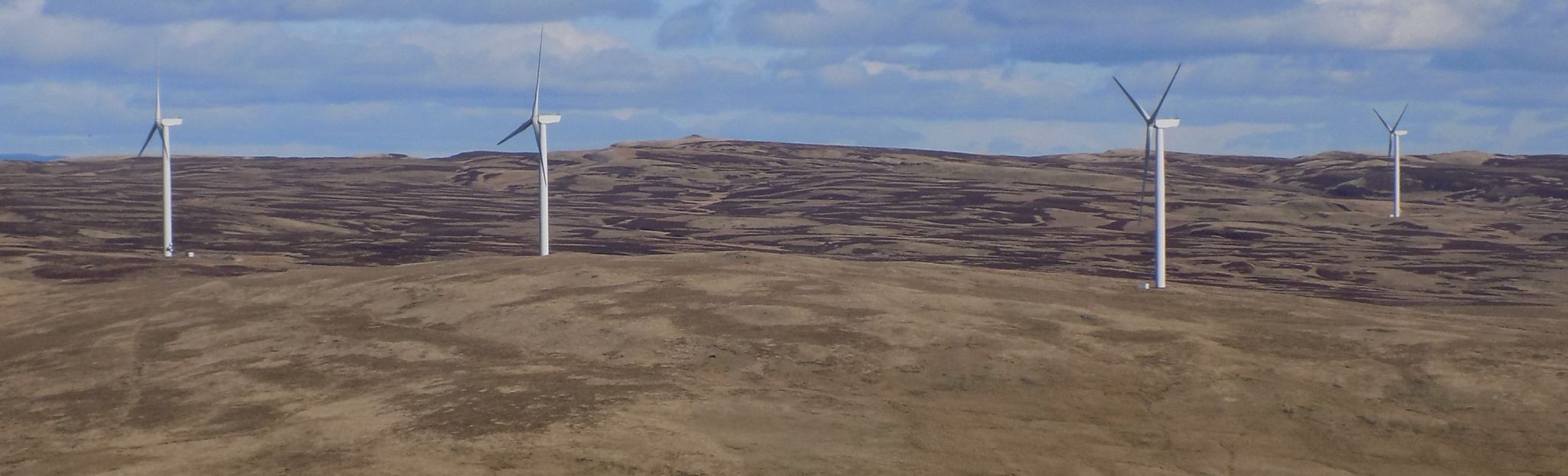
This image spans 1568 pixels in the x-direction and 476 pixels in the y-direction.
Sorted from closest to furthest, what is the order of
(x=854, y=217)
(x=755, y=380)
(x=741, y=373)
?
1. (x=755, y=380)
2. (x=741, y=373)
3. (x=854, y=217)

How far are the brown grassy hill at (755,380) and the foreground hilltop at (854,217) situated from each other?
23.5 metres

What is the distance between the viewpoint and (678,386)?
1037 inches

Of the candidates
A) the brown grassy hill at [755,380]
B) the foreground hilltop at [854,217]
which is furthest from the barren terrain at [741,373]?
the foreground hilltop at [854,217]

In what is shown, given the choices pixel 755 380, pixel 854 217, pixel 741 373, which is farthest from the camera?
pixel 854 217

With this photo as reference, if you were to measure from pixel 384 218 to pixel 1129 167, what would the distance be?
117538mm

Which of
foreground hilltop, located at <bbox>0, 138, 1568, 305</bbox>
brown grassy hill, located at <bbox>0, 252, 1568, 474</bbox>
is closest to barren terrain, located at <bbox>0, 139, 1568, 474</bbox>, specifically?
brown grassy hill, located at <bbox>0, 252, 1568, 474</bbox>

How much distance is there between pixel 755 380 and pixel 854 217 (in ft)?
312

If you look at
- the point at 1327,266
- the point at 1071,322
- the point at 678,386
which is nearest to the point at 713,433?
the point at 678,386

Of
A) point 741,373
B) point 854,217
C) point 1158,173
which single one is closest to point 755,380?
point 741,373

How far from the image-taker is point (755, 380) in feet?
91.7

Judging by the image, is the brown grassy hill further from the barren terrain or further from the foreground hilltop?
the foreground hilltop

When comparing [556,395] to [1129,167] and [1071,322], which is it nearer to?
[1071,322]

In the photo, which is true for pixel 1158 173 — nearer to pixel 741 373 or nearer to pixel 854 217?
pixel 741 373

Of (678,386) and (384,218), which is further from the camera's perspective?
(384,218)
